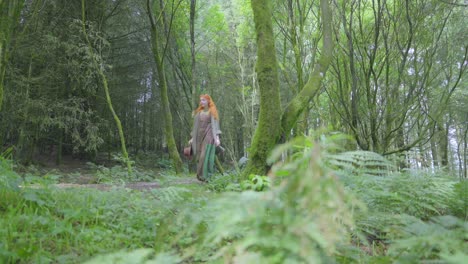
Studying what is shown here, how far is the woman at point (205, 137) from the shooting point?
8.24m

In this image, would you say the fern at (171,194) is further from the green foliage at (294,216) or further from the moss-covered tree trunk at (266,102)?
the green foliage at (294,216)

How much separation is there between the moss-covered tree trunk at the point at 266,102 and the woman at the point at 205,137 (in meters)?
2.78

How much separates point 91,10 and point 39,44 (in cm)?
363

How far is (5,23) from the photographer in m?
5.32

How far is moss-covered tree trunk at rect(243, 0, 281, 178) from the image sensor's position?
5.41m

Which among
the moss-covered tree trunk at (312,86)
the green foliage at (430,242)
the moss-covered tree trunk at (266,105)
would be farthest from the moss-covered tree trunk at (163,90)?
the green foliage at (430,242)

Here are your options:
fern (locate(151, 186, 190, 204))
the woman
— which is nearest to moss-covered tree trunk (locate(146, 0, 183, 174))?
the woman

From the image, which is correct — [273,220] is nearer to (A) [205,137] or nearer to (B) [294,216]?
(B) [294,216]

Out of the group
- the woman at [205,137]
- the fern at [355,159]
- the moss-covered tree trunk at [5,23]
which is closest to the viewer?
the fern at [355,159]

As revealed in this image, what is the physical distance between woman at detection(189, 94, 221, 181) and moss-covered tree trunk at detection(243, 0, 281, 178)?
2783 mm

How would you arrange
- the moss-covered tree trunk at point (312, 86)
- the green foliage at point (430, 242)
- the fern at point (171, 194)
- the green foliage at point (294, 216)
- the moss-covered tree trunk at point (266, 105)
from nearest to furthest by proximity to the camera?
1. the green foliage at point (294, 216)
2. the green foliage at point (430, 242)
3. the fern at point (171, 194)
4. the moss-covered tree trunk at point (266, 105)
5. the moss-covered tree trunk at point (312, 86)

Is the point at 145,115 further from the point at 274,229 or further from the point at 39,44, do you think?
the point at 274,229

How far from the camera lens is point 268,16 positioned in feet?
19.3

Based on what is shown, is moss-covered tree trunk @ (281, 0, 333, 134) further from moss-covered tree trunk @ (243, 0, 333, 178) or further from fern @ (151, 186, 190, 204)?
fern @ (151, 186, 190, 204)
